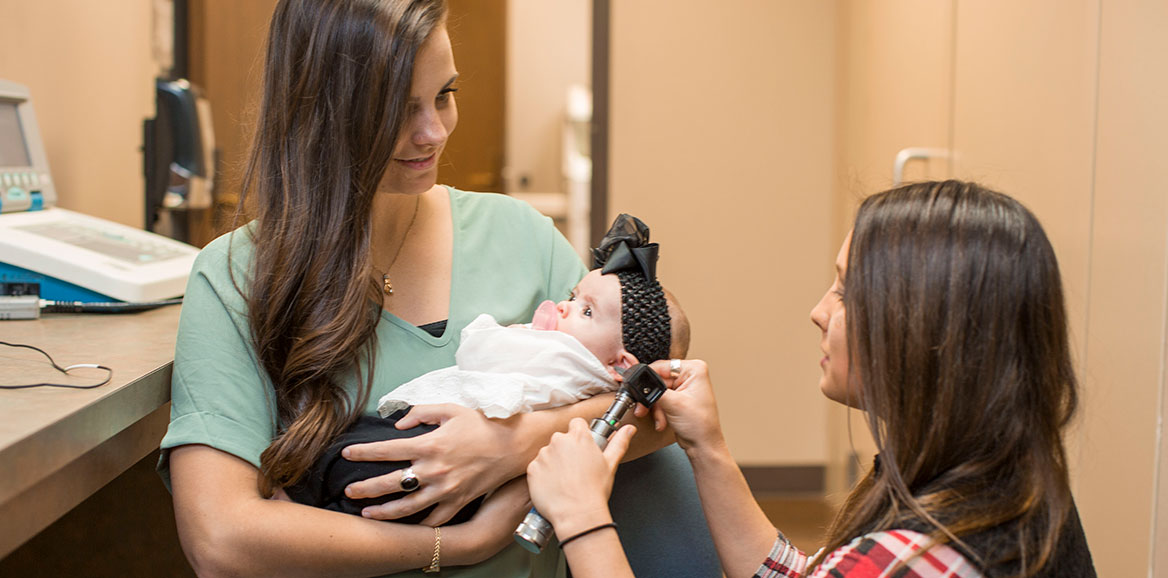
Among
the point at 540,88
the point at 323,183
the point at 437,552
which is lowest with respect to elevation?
the point at 437,552

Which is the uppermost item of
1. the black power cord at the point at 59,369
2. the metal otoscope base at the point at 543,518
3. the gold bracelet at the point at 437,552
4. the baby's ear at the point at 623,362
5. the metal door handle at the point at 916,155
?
the metal door handle at the point at 916,155

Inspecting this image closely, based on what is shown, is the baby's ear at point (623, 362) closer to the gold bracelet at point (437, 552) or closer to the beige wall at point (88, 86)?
the gold bracelet at point (437, 552)

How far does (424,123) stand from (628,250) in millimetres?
319

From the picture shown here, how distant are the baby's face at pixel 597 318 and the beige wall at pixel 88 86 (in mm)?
1593

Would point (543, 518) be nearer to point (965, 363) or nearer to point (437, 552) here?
point (437, 552)

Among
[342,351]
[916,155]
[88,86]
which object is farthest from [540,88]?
[342,351]

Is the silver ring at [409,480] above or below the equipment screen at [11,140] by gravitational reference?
below

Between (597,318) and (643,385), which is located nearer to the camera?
(643,385)

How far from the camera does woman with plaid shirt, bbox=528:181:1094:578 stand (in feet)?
2.83

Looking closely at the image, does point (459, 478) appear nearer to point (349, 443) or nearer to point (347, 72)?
point (349, 443)

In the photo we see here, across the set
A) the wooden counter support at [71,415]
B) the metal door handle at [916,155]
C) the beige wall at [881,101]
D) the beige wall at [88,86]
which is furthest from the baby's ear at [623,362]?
the beige wall at [88,86]

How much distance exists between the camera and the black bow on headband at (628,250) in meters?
1.31

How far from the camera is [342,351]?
47.2 inches

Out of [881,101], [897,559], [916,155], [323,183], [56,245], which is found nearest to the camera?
[897,559]
